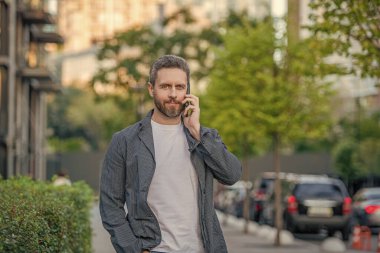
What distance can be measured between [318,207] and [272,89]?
327cm

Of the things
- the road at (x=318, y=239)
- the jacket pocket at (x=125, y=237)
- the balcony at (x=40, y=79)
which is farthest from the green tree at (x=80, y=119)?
the jacket pocket at (x=125, y=237)

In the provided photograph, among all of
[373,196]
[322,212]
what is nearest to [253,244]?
[322,212]

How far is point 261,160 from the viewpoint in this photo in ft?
271

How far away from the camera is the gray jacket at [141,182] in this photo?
5809 millimetres

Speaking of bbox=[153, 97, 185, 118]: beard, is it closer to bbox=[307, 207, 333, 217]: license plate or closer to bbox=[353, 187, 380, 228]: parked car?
bbox=[307, 207, 333, 217]: license plate

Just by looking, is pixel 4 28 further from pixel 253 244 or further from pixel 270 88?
pixel 253 244

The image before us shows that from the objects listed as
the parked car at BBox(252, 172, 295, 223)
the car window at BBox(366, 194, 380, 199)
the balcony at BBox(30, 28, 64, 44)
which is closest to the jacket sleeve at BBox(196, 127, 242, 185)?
the car window at BBox(366, 194, 380, 199)

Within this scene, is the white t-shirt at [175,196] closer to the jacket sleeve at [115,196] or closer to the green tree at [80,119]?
the jacket sleeve at [115,196]

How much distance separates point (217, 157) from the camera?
5.84 m

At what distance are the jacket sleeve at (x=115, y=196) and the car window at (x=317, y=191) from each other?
2438cm

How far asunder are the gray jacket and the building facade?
3611cm

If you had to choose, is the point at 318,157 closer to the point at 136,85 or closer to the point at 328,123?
the point at 136,85

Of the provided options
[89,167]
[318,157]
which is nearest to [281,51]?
[318,157]

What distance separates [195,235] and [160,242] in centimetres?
18
